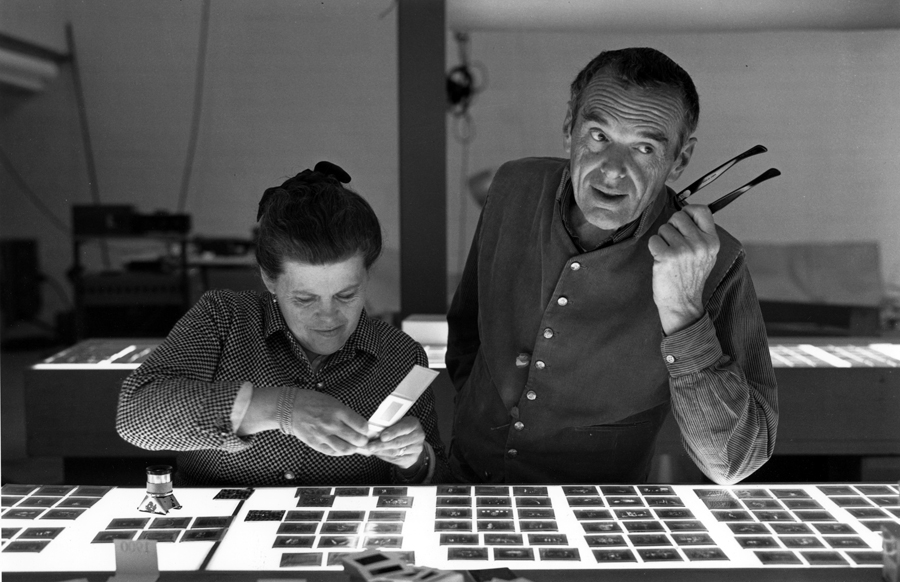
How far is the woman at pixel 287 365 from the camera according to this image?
1.54m

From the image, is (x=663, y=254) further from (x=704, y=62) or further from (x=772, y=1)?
(x=704, y=62)

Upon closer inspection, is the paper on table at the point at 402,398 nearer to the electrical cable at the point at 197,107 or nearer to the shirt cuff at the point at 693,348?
the shirt cuff at the point at 693,348

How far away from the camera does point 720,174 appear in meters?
1.72

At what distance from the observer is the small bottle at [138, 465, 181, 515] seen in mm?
1498

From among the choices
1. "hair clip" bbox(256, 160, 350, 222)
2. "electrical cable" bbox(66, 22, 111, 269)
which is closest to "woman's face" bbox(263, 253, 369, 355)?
"hair clip" bbox(256, 160, 350, 222)

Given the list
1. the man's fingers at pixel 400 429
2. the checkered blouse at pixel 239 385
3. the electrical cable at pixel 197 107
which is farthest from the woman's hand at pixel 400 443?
the electrical cable at pixel 197 107

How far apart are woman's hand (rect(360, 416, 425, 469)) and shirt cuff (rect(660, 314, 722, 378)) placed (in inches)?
19.1

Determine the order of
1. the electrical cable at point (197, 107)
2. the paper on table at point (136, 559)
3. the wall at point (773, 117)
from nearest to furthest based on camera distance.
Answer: the paper on table at point (136, 559) → the wall at point (773, 117) → the electrical cable at point (197, 107)

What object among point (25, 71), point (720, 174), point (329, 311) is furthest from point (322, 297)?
point (25, 71)

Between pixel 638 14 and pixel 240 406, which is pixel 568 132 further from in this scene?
pixel 638 14

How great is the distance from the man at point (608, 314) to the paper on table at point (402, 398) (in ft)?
1.49

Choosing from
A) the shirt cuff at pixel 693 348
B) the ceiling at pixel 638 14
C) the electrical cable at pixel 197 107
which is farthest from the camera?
the electrical cable at pixel 197 107

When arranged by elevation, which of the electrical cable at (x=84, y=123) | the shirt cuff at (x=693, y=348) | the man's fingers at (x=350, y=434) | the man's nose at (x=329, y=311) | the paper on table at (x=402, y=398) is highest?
the electrical cable at (x=84, y=123)

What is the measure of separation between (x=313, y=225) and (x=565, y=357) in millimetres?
602
